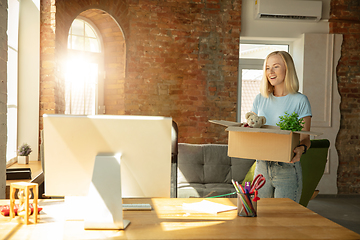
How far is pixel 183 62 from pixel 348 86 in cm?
261

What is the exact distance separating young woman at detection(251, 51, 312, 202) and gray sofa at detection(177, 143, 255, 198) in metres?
1.76

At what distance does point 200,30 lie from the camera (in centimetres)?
491

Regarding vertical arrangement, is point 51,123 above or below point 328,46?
below

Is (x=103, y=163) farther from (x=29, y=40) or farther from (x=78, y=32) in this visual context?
(x=78, y=32)

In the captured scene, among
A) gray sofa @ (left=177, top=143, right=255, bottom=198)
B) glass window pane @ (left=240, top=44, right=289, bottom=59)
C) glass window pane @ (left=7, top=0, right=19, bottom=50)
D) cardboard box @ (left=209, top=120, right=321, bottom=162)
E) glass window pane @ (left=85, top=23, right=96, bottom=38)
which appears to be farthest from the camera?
glass window pane @ (left=240, top=44, right=289, bottom=59)

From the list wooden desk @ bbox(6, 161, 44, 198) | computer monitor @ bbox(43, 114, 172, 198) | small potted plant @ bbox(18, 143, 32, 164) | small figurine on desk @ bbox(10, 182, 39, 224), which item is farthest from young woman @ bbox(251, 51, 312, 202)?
small potted plant @ bbox(18, 143, 32, 164)

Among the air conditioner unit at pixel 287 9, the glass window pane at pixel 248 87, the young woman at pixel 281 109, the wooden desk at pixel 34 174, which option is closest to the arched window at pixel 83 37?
the wooden desk at pixel 34 174

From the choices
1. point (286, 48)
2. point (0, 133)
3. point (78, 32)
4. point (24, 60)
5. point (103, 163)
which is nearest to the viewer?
point (103, 163)

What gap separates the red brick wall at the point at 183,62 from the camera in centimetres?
480

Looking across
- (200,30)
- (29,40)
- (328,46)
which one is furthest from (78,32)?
(328,46)

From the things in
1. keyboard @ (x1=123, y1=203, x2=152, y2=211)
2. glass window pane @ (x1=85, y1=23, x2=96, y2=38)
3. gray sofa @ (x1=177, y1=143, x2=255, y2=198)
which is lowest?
gray sofa @ (x1=177, y1=143, x2=255, y2=198)

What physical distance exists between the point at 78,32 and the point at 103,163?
4.05 meters

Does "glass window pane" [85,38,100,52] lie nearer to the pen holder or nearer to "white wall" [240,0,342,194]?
"white wall" [240,0,342,194]

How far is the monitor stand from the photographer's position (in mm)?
1203
